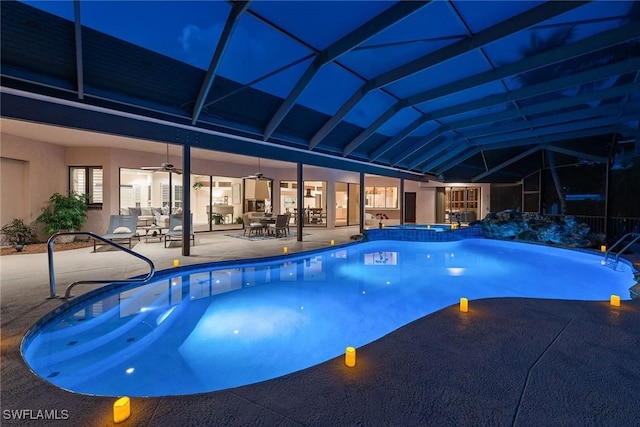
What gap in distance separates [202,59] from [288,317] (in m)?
4.28

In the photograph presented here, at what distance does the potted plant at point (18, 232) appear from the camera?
6.30 m

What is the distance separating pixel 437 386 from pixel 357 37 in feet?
14.4

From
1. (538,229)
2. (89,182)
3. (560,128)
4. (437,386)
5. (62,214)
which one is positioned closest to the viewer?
(437,386)

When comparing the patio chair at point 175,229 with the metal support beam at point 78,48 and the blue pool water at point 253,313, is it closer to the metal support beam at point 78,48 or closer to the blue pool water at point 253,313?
the blue pool water at point 253,313

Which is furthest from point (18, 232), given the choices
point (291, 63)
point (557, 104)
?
point (557, 104)

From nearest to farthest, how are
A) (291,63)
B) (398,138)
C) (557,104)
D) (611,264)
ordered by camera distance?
(291,63) < (611,264) < (557,104) < (398,138)

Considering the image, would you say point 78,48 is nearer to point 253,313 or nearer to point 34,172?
point 253,313

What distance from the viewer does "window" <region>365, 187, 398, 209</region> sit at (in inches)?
667

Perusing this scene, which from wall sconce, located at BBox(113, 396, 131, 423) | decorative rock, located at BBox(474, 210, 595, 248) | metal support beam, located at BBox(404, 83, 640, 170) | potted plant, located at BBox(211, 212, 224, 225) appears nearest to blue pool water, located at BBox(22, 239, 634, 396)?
wall sconce, located at BBox(113, 396, 131, 423)

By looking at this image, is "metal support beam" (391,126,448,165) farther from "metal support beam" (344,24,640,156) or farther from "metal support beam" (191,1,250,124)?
"metal support beam" (191,1,250,124)

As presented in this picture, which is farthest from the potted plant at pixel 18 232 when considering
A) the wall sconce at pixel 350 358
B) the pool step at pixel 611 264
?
the pool step at pixel 611 264

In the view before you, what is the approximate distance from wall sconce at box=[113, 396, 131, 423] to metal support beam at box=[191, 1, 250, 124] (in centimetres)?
399

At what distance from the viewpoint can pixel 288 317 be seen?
378 centimetres

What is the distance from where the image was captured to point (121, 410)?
1.36 meters
